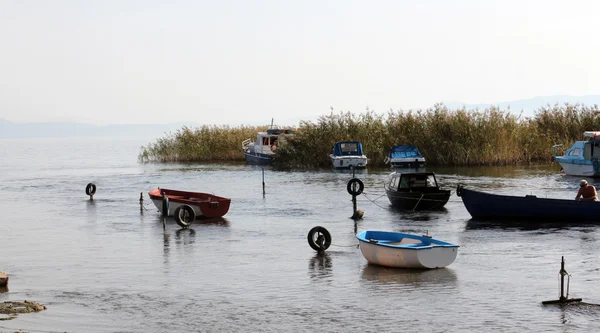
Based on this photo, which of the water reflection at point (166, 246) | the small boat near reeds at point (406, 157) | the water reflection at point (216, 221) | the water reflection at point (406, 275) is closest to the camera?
the water reflection at point (406, 275)

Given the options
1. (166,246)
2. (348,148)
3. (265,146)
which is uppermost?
(265,146)

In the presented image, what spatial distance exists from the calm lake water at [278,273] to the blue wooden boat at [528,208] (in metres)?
1.00

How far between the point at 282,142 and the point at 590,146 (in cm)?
2770

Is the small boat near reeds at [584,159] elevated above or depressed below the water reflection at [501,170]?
above

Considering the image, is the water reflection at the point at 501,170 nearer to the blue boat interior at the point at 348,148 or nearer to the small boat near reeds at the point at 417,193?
the blue boat interior at the point at 348,148

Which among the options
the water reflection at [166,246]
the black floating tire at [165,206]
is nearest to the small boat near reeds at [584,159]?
the black floating tire at [165,206]

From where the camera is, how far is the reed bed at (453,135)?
69500mm

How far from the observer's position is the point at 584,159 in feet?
194

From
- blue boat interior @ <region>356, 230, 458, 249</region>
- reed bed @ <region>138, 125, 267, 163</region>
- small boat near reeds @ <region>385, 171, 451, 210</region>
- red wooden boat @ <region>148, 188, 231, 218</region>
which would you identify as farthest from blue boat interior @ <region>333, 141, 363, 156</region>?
blue boat interior @ <region>356, 230, 458, 249</region>

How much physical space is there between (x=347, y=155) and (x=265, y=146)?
39.0ft

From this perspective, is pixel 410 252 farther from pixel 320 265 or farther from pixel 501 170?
pixel 501 170

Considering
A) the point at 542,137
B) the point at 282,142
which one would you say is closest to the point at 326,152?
the point at 282,142

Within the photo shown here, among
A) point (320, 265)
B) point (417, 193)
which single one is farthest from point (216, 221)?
point (320, 265)

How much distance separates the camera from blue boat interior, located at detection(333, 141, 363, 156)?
7250 centimetres
